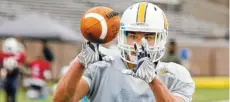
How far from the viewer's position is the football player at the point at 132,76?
3594 millimetres

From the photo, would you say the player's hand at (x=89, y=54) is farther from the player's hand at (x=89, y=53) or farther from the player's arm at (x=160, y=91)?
the player's arm at (x=160, y=91)

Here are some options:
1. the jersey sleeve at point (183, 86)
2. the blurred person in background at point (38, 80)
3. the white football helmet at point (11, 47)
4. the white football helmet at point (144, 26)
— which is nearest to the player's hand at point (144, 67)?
the white football helmet at point (144, 26)

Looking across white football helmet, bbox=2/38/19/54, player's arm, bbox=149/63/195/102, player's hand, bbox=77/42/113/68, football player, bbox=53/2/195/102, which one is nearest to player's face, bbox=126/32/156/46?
football player, bbox=53/2/195/102

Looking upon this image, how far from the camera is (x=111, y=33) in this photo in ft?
11.6

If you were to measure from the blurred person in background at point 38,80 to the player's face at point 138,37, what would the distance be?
12.1 meters

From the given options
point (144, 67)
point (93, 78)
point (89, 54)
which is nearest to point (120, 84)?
point (93, 78)

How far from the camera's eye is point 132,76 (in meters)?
3.71

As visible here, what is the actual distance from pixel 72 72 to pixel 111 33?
252mm

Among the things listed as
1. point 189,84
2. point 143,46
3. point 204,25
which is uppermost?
point 143,46

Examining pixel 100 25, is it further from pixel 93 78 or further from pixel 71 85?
pixel 93 78

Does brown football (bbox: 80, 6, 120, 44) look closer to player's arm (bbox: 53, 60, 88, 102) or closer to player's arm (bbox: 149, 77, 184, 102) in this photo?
player's arm (bbox: 53, 60, 88, 102)

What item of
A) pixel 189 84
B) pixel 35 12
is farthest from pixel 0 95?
pixel 189 84

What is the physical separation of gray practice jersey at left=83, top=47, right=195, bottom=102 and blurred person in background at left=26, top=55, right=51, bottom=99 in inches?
471

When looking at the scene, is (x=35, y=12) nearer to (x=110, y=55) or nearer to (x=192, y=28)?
(x=192, y=28)
